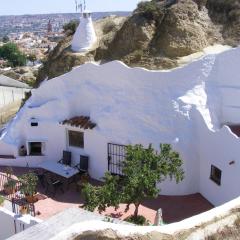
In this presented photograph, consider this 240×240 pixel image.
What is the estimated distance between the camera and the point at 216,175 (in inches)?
593

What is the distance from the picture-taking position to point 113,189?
40.8 feet

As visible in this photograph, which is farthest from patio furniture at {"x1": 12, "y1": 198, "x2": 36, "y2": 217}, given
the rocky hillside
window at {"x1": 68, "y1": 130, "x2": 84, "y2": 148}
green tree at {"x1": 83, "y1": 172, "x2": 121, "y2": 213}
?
the rocky hillside

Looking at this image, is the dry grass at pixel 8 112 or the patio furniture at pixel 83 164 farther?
the dry grass at pixel 8 112

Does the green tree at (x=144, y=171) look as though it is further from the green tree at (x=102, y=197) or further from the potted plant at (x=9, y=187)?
the potted plant at (x=9, y=187)

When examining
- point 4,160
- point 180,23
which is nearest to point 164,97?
point 180,23

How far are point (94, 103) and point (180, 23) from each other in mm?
5074

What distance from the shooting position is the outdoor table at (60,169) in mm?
16359

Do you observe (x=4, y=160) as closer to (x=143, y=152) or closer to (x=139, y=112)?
(x=139, y=112)

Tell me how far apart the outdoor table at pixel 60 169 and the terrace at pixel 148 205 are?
1.82 feet

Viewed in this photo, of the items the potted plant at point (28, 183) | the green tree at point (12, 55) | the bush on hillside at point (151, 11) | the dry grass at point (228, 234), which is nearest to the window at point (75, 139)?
the potted plant at point (28, 183)

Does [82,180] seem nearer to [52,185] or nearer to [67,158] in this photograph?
[52,185]

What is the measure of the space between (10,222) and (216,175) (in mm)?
6930

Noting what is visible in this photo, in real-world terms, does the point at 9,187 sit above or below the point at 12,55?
above

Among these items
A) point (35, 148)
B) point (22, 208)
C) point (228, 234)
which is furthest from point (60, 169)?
point (228, 234)
